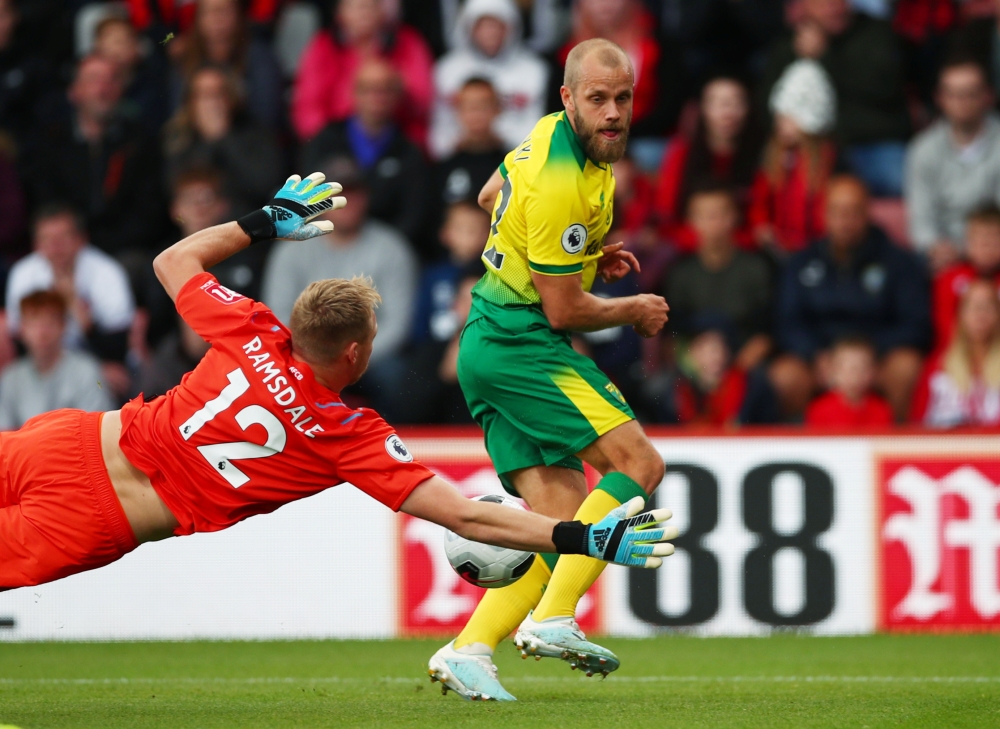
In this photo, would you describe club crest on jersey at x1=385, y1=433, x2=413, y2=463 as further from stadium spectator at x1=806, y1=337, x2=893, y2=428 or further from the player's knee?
stadium spectator at x1=806, y1=337, x2=893, y2=428

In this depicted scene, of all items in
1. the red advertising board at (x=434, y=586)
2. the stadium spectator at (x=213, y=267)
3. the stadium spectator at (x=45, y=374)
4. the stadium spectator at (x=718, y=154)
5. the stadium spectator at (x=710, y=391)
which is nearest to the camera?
the red advertising board at (x=434, y=586)

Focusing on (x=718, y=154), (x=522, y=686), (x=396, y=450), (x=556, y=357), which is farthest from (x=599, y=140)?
(x=718, y=154)

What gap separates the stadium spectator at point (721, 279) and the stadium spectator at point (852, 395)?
702mm

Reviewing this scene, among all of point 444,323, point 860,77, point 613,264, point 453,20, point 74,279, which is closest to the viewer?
point 613,264

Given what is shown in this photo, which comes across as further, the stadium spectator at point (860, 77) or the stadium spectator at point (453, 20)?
the stadium spectator at point (453, 20)

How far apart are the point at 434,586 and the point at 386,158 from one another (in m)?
3.58

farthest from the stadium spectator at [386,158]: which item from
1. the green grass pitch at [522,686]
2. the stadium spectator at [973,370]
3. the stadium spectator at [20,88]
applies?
the stadium spectator at [973,370]

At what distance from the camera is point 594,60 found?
5.82 metres

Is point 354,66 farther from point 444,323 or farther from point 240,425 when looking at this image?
point 240,425

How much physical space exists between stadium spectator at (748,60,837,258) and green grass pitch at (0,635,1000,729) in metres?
3.34

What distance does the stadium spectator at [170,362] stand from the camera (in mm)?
10383

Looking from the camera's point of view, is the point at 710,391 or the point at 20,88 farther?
the point at 20,88

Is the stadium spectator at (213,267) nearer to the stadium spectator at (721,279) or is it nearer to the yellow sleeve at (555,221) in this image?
the stadium spectator at (721,279)

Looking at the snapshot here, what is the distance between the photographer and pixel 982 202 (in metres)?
11.0
